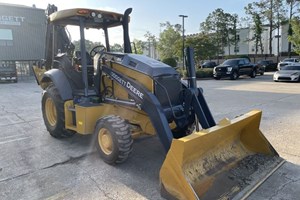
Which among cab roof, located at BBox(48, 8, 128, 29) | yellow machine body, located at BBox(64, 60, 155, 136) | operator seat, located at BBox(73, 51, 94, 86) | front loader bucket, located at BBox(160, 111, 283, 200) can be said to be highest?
cab roof, located at BBox(48, 8, 128, 29)

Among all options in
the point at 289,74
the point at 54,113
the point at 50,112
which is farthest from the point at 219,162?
the point at 289,74

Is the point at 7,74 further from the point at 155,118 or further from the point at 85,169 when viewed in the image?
the point at 155,118

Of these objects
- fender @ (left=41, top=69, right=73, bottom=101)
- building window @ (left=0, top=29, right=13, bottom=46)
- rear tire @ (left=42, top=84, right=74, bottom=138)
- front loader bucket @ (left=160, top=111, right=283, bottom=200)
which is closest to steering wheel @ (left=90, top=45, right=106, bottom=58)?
fender @ (left=41, top=69, right=73, bottom=101)

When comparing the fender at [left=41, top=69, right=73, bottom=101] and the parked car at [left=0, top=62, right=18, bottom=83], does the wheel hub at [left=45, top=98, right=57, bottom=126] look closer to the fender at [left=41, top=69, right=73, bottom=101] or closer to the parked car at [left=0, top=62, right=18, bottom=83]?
the fender at [left=41, top=69, right=73, bottom=101]

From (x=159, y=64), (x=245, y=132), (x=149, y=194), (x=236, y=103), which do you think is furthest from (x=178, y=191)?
(x=236, y=103)

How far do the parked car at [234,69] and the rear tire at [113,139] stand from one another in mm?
19077

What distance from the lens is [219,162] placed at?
3.86 m

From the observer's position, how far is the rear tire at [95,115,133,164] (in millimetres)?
4105

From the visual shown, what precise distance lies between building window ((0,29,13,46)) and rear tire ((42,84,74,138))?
26912 mm

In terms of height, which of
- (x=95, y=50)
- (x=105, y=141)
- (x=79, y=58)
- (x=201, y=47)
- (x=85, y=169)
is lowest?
(x=85, y=169)

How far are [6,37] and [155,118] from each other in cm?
3059

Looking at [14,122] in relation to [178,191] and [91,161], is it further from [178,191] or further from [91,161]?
[178,191]

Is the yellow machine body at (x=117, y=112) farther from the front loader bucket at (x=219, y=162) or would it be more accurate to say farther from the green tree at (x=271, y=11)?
the green tree at (x=271, y=11)

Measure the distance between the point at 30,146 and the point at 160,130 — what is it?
3.15 metres
